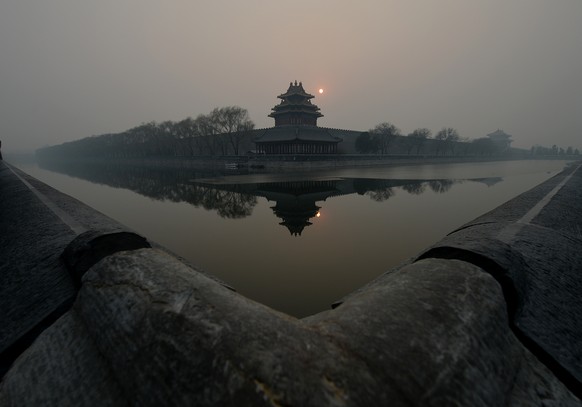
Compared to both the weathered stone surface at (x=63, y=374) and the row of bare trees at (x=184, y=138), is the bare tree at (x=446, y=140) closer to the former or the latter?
the row of bare trees at (x=184, y=138)

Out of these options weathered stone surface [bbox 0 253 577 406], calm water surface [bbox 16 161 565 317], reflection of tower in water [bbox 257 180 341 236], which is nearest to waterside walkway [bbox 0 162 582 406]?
weathered stone surface [bbox 0 253 577 406]

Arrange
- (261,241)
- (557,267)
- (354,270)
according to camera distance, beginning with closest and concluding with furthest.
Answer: (557,267) → (354,270) → (261,241)

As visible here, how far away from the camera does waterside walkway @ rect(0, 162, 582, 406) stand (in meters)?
1.12

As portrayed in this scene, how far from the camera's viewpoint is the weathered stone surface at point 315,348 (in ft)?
3.58

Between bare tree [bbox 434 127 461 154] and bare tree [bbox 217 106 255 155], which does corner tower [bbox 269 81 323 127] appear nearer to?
bare tree [bbox 217 106 255 155]

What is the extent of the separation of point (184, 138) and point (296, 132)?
23.3m

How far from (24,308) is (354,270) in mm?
4718

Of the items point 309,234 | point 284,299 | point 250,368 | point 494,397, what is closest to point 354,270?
point 284,299

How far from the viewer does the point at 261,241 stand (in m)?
7.29

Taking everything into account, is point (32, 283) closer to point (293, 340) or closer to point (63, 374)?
point (63, 374)

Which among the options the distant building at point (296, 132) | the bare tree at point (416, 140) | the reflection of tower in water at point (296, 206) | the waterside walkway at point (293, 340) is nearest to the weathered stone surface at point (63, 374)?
the waterside walkway at point (293, 340)

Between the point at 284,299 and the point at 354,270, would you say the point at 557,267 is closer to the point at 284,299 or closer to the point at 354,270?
the point at 354,270

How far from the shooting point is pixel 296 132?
3791 cm

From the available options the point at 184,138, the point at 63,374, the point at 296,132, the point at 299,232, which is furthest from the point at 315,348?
the point at 184,138
